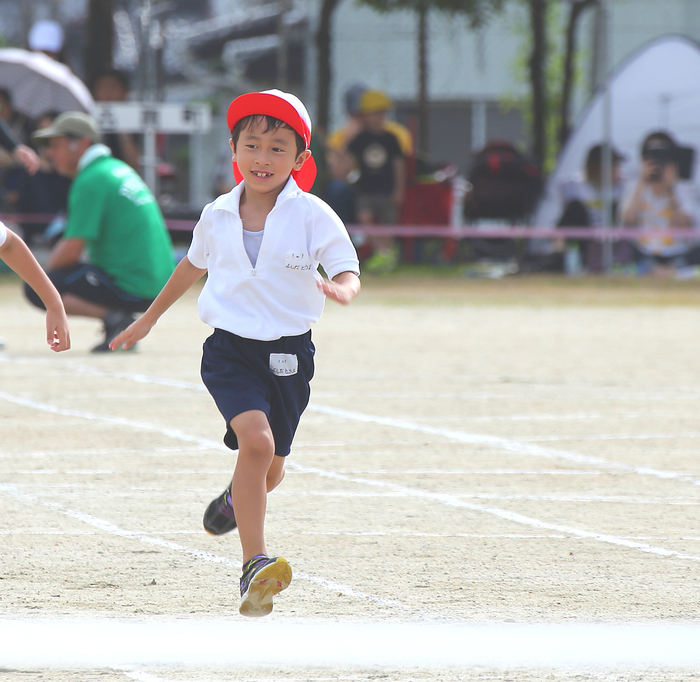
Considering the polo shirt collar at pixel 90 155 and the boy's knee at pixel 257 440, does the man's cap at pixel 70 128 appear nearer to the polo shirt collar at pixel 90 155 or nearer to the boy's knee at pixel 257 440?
the polo shirt collar at pixel 90 155

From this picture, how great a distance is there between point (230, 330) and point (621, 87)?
57.1 ft

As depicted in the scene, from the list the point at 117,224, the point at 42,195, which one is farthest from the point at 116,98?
the point at 117,224

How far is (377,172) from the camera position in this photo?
61.5ft

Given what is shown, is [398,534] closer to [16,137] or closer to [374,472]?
[374,472]

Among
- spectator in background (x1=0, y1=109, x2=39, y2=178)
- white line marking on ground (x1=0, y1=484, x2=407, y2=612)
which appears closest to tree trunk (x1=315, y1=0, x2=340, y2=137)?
spectator in background (x1=0, y1=109, x2=39, y2=178)

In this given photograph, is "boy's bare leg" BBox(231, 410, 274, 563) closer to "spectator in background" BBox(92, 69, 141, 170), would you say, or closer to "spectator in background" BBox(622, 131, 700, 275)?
"spectator in background" BBox(92, 69, 141, 170)

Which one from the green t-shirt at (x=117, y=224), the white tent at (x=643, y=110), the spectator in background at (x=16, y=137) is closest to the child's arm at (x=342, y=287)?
the green t-shirt at (x=117, y=224)

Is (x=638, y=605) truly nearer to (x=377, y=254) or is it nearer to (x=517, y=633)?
(x=517, y=633)

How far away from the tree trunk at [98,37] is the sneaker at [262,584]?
18.1 m

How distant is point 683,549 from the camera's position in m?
4.68

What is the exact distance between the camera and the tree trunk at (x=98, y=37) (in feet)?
68.8

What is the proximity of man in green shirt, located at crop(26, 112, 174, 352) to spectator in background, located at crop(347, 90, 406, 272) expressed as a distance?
823 centimetres

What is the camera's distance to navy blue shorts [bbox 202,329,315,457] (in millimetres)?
4133

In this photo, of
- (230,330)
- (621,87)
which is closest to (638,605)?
(230,330)
